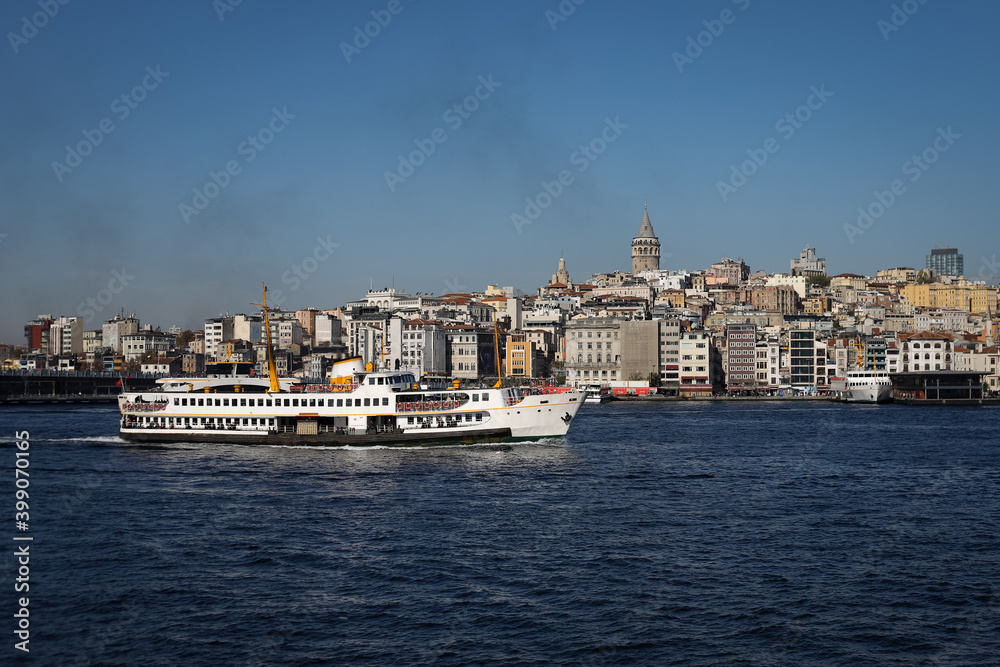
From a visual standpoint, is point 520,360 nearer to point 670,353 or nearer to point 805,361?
point 670,353

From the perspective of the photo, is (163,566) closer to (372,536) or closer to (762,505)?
(372,536)

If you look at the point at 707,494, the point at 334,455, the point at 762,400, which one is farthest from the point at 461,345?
the point at 707,494

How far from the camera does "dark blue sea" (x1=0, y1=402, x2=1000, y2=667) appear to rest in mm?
15055

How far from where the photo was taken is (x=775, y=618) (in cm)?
1620

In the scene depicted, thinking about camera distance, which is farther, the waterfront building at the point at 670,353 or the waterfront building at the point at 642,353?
the waterfront building at the point at 670,353

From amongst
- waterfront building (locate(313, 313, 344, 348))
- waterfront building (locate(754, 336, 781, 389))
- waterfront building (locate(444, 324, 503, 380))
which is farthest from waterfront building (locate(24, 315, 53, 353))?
waterfront building (locate(754, 336, 781, 389))

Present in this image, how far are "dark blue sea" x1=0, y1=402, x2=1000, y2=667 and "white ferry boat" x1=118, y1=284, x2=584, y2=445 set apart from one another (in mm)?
3026

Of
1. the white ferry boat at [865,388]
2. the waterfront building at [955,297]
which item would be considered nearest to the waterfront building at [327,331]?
the white ferry boat at [865,388]

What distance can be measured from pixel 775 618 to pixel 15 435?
45.0 metres

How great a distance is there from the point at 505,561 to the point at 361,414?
21.5 metres

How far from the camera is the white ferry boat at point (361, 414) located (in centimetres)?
3981

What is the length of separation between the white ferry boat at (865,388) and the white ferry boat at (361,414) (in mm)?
58799

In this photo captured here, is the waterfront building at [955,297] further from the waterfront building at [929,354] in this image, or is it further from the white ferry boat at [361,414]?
the white ferry boat at [361,414]

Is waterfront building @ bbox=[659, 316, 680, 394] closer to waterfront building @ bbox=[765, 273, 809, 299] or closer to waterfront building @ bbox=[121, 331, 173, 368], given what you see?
waterfront building @ bbox=[765, 273, 809, 299]
